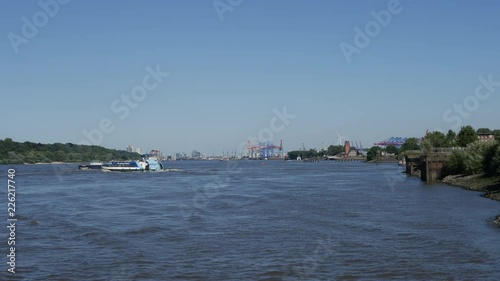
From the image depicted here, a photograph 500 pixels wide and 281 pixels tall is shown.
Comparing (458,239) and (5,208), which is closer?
(458,239)

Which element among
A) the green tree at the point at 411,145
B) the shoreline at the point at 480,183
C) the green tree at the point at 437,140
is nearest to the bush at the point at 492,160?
the shoreline at the point at 480,183

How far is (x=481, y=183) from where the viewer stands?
43.6 m

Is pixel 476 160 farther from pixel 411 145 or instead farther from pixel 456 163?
pixel 411 145

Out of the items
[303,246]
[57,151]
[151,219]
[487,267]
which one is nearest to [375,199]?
[151,219]

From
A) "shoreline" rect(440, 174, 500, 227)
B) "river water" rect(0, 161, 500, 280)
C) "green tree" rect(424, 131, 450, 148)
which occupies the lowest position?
"river water" rect(0, 161, 500, 280)

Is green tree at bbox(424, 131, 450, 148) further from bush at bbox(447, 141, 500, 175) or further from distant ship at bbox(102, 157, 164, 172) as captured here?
distant ship at bbox(102, 157, 164, 172)

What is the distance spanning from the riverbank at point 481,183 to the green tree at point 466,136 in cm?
3440

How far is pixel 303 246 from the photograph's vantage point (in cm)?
1906

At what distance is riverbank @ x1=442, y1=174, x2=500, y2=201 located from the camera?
36253 mm

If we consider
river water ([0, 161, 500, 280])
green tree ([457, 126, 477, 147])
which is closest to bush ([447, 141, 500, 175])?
river water ([0, 161, 500, 280])

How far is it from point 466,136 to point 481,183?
4430cm

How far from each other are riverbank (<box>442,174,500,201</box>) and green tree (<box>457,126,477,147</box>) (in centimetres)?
3440

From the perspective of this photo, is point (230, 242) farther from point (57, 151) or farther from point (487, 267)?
point (57, 151)

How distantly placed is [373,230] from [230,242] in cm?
645
